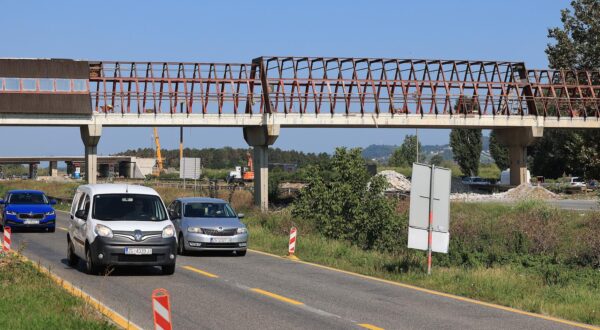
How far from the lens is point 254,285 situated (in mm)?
17547

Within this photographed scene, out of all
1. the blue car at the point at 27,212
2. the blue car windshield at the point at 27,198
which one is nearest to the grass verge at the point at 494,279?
the blue car at the point at 27,212

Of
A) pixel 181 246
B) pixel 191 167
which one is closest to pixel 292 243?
pixel 181 246

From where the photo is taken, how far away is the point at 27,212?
32.9 meters

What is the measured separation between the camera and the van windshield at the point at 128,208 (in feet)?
62.6

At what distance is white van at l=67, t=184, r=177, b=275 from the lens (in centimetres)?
1822

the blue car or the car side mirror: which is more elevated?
the car side mirror

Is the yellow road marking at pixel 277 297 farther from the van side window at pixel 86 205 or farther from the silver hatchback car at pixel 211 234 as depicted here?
the silver hatchback car at pixel 211 234

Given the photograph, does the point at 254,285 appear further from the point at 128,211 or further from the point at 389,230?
the point at 389,230

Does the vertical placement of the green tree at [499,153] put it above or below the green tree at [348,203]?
above

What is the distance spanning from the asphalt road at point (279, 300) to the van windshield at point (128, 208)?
4.27ft

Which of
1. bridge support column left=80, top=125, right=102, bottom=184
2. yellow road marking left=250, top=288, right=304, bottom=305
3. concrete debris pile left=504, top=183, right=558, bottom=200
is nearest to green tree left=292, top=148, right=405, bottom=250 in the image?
yellow road marking left=250, top=288, right=304, bottom=305

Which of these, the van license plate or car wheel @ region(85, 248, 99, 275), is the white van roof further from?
the van license plate

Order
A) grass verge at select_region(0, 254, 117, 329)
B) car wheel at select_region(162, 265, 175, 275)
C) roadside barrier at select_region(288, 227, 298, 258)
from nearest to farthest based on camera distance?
1. grass verge at select_region(0, 254, 117, 329)
2. car wheel at select_region(162, 265, 175, 275)
3. roadside barrier at select_region(288, 227, 298, 258)

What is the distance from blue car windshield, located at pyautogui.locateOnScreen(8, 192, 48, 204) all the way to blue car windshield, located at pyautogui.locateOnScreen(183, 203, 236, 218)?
10.8 m
